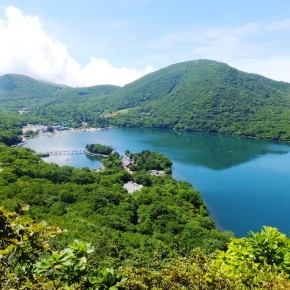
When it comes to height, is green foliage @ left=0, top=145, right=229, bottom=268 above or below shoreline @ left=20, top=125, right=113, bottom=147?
below

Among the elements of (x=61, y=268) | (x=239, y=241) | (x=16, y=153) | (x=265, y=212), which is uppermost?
(x=61, y=268)

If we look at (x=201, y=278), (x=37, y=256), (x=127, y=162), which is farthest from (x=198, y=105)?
(x=37, y=256)

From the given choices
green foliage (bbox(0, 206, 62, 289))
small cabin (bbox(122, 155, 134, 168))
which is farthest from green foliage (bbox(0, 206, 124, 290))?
small cabin (bbox(122, 155, 134, 168))

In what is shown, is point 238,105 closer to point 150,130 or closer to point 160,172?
point 150,130

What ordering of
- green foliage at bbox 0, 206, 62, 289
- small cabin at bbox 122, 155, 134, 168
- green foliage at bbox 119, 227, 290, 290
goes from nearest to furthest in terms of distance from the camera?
green foliage at bbox 0, 206, 62, 289, green foliage at bbox 119, 227, 290, 290, small cabin at bbox 122, 155, 134, 168

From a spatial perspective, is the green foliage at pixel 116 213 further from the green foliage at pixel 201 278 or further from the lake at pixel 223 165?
the green foliage at pixel 201 278

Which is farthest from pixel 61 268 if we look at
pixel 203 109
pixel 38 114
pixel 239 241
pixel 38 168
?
pixel 38 114

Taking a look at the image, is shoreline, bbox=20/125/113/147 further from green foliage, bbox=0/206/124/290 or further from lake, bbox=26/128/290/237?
green foliage, bbox=0/206/124/290
